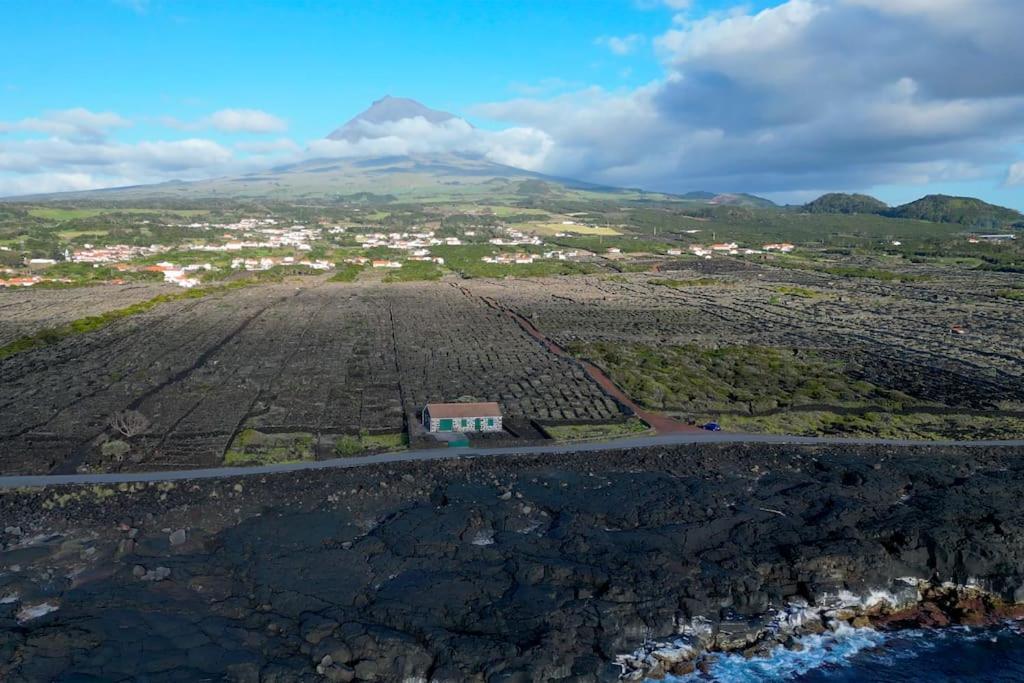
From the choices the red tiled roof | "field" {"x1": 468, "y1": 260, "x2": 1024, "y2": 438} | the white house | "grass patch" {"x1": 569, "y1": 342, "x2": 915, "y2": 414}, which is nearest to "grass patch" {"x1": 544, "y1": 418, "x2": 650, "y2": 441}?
the white house

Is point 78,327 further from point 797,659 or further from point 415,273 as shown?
point 415,273

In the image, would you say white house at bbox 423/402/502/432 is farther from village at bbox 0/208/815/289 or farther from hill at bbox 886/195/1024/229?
hill at bbox 886/195/1024/229

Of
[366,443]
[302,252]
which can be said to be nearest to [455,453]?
[366,443]

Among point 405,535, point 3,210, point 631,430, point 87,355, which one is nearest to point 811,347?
point 631,430

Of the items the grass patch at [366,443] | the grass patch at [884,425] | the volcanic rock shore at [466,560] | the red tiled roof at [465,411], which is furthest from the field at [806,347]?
the grass patch at [366,443]

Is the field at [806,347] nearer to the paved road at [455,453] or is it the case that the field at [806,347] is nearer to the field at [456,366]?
the field at [456,366]

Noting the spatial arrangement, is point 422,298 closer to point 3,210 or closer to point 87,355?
point 87,355

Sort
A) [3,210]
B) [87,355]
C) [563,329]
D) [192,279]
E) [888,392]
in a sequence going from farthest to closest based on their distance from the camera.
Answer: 1. [3,210]
2. [192,279]
3. [563,329]
4. [87,355]
5. [888,392]
